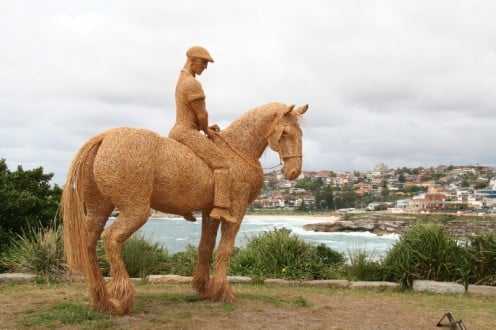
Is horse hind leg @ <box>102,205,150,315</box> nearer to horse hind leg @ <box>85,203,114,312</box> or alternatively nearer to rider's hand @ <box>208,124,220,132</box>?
horse hind leg @ <box>85,203,114,312</box>

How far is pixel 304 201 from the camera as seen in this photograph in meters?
61.5

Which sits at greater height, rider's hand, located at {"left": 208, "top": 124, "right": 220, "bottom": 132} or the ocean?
rider's hand, located at {"left": 208, "top": 124, "right": 220, "bottom": 132}

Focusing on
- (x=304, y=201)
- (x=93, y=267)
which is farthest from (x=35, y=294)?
(x=304, y=201)

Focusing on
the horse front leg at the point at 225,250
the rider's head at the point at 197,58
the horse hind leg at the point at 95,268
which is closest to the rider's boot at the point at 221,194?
the horse front leg at the point at 225,250

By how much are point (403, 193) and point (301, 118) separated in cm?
7076

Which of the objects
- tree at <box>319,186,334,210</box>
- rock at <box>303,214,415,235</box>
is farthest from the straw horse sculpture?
tree at <box>319,186,334,210</box>

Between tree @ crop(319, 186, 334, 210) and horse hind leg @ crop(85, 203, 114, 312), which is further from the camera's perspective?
tree @ crop(319, 186, 334, 210)

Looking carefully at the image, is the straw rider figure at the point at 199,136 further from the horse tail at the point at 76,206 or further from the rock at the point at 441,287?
the rock at the point at 441,287

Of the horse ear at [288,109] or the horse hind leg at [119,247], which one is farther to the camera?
the horse ear at [288,109]

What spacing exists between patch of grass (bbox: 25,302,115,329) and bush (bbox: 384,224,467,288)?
5527mm

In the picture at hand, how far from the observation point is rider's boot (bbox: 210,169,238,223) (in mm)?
5648

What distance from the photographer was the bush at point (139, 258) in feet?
30.7

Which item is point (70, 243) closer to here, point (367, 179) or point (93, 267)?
point (93, 267)

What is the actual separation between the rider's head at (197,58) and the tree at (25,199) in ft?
18.0
